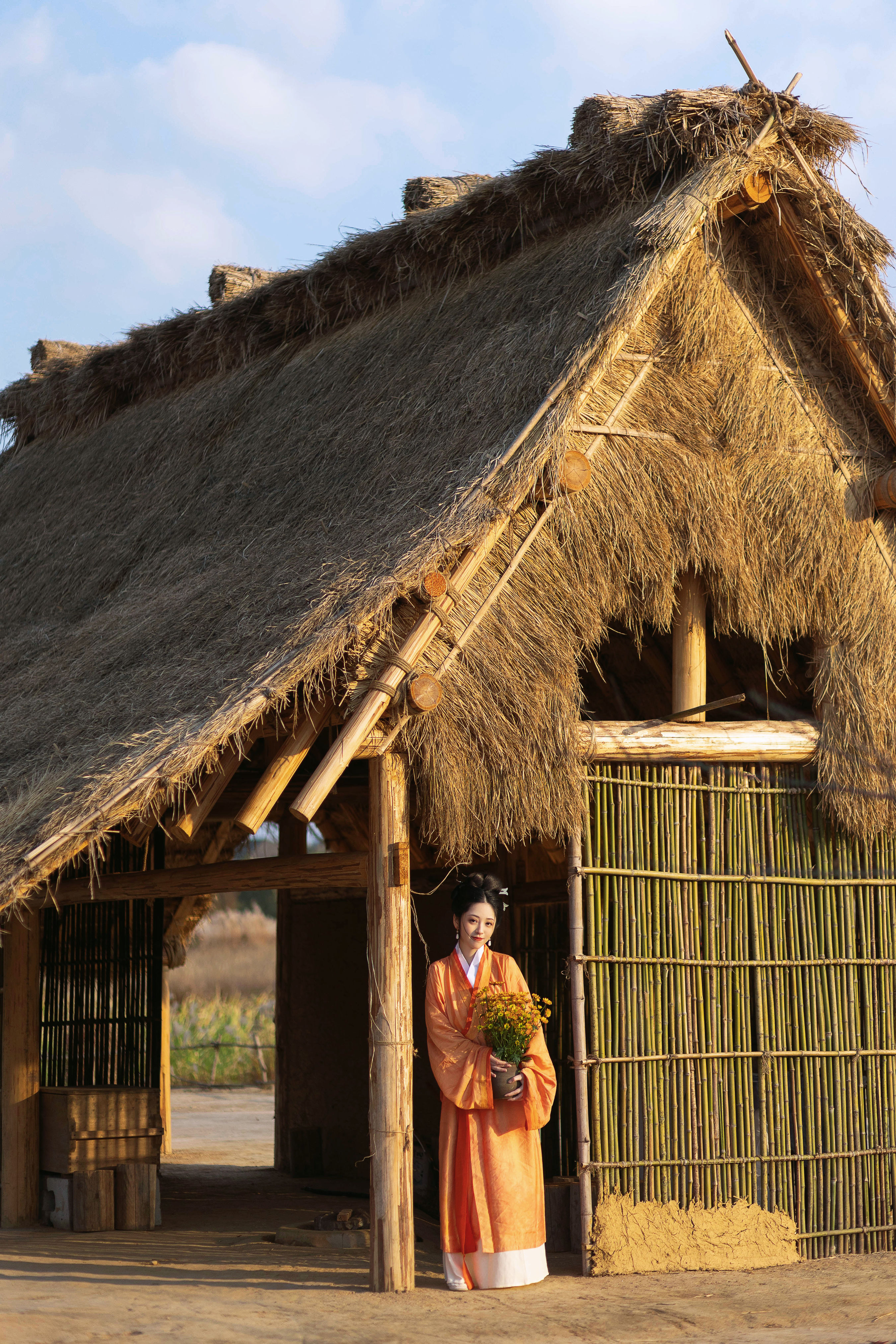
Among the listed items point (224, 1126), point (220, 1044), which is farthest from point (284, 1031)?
point (220, 1044)

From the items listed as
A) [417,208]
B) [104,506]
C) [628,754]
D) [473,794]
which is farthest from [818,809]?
[417,208]

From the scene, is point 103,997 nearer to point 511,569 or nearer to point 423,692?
point 423,692

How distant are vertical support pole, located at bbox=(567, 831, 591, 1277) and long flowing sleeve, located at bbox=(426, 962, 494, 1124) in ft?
0.77

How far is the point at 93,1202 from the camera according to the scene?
7254mm

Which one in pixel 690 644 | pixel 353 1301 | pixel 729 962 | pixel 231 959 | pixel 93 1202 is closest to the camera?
pixel 353 1301

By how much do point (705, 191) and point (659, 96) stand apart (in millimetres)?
580

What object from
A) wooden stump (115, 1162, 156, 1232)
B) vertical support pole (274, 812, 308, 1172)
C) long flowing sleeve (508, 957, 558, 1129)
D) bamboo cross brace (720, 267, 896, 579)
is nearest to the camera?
long flowing sleeve (508, 957, 558, 1129)

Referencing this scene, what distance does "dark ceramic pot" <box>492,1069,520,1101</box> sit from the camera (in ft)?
18.4

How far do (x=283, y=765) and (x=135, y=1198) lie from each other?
3.12 m

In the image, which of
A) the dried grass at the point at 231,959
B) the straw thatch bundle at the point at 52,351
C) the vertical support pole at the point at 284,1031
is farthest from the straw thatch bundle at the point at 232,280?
the dried grass at the point at 231,959

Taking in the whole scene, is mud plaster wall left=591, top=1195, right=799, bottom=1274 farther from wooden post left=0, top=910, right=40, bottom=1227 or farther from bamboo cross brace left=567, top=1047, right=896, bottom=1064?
wooden post left=0, top=910, right=40, bottom=1227

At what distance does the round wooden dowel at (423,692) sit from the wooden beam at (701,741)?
0.73 m

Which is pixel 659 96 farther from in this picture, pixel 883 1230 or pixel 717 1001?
pixel 883 1230

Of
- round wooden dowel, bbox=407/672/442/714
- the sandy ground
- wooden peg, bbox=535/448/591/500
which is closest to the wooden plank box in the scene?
the sandy ground
